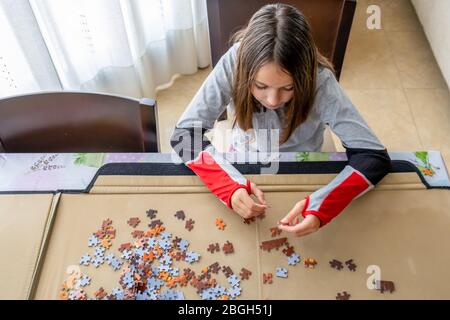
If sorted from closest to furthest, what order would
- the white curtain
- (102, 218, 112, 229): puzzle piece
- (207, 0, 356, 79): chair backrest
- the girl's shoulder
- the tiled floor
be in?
1. (102, 218, 112, 229): puzzle piece
2. the girl's shoulder
3. (207, 0, 356, 79): chair backrest
4. the white curtain
5. the tiled floor

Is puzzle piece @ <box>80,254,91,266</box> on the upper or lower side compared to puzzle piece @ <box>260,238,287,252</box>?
upper

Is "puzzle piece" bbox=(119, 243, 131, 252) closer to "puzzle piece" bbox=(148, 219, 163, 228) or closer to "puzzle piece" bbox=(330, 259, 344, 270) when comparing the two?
"puzzle piece" bbox=(148, 219, 163, 228)

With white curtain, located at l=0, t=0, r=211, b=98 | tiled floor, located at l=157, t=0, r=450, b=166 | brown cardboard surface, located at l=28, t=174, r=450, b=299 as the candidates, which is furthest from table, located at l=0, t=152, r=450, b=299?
tiled floor, located at l=157, t=0, r=450, b=166

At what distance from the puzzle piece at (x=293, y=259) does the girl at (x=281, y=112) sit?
0.17ft

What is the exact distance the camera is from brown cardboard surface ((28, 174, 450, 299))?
3.13 feet

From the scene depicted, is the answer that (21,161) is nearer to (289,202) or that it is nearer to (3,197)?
(3,197)

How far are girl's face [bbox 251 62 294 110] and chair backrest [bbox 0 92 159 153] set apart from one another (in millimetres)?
275

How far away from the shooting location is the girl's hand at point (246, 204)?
102cm

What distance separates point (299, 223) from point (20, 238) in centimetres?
66

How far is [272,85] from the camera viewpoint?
1.05m

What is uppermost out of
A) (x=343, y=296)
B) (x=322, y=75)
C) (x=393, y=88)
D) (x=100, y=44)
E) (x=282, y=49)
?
(x=282, y=49)

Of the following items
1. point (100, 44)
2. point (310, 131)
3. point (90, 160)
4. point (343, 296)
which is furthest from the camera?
point (100, 44)

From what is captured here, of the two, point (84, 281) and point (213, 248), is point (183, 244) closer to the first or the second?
point (213, 248)

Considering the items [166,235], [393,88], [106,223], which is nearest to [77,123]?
[106,223]
